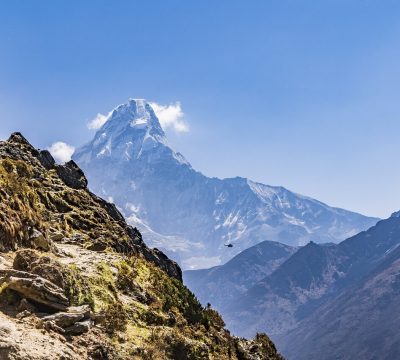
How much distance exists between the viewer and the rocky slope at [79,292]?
24.4 meters

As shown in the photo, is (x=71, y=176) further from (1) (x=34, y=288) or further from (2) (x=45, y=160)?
(1) (x=34, y=288)

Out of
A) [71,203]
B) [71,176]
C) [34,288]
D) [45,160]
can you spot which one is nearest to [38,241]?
[34,288]

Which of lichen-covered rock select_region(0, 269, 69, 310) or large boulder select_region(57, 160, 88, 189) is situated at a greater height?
large boulder select_region(57, 160, 88, 189)

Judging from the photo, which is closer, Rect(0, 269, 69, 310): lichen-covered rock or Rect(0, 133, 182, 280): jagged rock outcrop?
Rect(0, 269, 69, 310): lichen-covered rock

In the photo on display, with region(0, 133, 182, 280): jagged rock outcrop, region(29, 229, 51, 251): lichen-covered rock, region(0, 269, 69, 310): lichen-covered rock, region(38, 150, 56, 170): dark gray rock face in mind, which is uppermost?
region(38, 150, 56, 170): dark gray rock face

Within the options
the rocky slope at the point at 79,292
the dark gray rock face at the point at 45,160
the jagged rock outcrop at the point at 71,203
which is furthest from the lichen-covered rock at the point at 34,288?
the dark gray rock face at the point at 45,160

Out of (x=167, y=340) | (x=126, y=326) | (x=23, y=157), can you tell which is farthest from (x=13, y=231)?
(x=23, y=157)

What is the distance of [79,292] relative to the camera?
2864cm

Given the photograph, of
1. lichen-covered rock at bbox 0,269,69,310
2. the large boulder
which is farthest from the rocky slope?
the large boulder

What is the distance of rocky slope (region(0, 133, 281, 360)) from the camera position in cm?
2436

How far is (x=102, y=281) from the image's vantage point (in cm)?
3275

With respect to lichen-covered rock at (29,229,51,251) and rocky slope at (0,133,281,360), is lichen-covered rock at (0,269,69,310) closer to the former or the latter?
rocky slope at (0,133,281,360)

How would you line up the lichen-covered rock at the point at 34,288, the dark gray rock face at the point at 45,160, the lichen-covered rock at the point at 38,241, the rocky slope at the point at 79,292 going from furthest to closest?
1. the dark gray rock face at the point at 45,160
2. the lichen-covered rock at the point at 38,241
3. the lichen-covered rock at the point at 34,288
4. the rocky slope at the point at 79,292

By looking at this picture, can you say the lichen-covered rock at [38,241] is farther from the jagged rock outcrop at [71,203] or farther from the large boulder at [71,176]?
the large boulder at [71,176]
